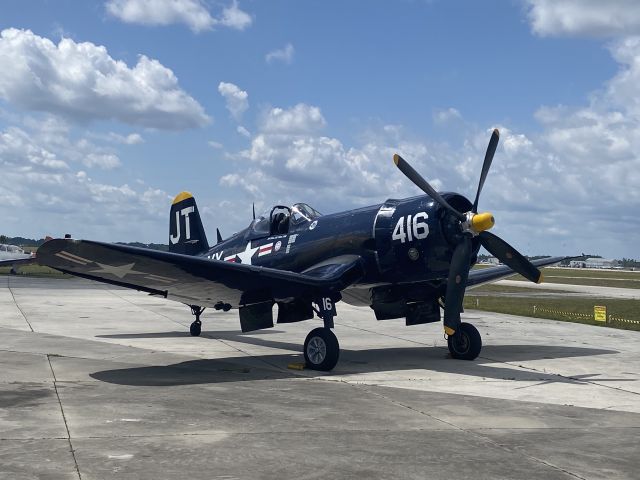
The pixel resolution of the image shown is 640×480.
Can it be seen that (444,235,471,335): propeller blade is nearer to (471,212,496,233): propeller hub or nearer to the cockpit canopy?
(471,212,496,233): propeller hub

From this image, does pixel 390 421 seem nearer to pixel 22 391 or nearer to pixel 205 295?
pixel 22 391

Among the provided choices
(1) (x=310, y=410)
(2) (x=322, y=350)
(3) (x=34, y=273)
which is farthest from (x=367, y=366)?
(3) (x=34, y=273)

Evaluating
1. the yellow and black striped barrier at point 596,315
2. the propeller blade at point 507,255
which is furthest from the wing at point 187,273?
the yellow and black striped barrier at point 596,315

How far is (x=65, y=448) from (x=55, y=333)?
1213 centimetres

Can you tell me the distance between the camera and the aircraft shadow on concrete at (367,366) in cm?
1090

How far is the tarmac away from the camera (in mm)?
5789

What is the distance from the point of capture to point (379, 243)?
12500 millimetres

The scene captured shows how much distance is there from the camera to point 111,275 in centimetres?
1198

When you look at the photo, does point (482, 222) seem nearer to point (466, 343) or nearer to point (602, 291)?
point (466, 343)

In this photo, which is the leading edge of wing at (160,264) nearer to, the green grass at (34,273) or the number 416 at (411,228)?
the number 416 at (411,228)

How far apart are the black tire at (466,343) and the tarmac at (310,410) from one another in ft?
0.96

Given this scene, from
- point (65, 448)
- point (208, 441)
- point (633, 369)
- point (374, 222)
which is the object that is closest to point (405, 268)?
point (374, 222)

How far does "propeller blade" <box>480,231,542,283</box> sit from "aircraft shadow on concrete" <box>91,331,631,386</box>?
5.98 feet

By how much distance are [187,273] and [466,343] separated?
580 cm
